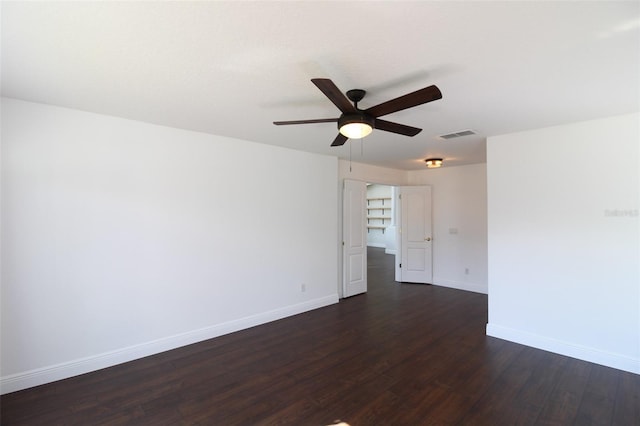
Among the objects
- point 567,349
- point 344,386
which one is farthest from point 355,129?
point 567,349

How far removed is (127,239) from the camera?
10.7 ft

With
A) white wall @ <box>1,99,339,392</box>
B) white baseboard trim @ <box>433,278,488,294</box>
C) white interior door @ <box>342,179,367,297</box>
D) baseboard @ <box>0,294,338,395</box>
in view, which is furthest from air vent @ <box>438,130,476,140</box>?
white baseboard trim @ <box>433,278,488,294</box>

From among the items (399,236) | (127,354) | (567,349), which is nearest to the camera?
(127,354)

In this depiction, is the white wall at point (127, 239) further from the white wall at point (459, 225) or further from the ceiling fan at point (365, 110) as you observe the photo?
the white wall at point (459, 225)

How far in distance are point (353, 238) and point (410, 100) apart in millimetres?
3970

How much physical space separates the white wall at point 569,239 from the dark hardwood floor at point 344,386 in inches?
11.4

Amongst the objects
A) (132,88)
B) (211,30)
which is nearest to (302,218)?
(132,88)

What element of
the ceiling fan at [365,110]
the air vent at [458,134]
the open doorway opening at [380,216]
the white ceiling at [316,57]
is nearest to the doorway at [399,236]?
the air vent at [458,134]

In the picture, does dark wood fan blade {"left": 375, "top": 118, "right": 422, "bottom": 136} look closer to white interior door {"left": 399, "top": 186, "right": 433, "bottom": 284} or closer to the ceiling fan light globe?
the ceiling fan light globe

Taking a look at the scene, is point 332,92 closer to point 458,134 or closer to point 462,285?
point 458,134

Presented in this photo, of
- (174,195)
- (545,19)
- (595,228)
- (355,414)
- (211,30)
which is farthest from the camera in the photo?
(174,195)

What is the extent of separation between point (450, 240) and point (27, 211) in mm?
6630

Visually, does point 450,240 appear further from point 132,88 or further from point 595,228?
point 132,88

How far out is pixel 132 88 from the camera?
8.11ft
